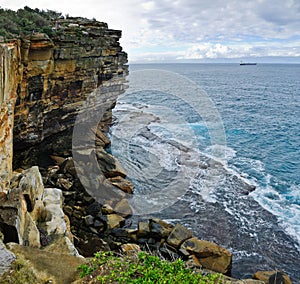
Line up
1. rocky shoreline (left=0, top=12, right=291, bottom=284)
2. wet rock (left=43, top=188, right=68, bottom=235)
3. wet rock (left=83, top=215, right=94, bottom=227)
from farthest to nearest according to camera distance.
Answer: wet rock (left=83, top=215, right=94, bottom=227) < wet rock (left=43, top=188, right=68, bottom=235) < rocky shoreline (left=0, top=12, right=291, bottom=284)

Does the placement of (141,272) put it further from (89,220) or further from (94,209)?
(94,209)

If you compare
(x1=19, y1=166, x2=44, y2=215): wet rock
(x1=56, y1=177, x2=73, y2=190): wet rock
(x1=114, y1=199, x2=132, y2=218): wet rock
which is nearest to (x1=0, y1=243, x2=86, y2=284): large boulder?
(x1=19, y1=166, x2=44, y2=215): wet rock

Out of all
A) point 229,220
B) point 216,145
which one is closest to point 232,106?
point 216,145

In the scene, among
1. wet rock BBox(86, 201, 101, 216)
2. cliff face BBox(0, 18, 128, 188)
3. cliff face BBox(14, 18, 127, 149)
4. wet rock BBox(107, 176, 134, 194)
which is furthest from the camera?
wet rock BBox(107, 176, 134, 194)

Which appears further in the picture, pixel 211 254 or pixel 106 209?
pixel 106 209

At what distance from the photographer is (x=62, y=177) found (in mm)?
18172

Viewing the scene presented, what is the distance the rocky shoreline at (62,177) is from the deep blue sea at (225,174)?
155cm

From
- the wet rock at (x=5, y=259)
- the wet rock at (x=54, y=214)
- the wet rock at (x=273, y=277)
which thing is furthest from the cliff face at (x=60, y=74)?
the wet rock at (x=273, y=277)

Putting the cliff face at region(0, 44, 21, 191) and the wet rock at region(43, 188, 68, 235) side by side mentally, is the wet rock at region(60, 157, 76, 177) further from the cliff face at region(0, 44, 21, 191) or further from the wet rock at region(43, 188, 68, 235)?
the cliff face at region(0, 44, 21, 191)

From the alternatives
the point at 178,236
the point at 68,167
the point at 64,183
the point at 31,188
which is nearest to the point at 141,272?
the point at 31,188

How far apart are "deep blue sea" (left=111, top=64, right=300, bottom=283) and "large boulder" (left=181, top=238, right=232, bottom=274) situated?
801 mm

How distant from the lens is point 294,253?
13.8m

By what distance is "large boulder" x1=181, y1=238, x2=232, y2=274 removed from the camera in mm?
12352

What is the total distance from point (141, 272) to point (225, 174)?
53.3 ft
